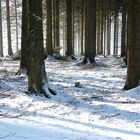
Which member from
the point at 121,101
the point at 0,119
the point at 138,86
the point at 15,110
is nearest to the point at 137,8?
the point at 138,86

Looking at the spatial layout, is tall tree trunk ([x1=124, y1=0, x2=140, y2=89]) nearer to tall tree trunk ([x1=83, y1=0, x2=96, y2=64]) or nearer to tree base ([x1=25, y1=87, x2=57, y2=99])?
tree base ([x1=25, y1=87, x2=57, y2=99])

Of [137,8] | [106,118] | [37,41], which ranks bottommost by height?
[106,118]

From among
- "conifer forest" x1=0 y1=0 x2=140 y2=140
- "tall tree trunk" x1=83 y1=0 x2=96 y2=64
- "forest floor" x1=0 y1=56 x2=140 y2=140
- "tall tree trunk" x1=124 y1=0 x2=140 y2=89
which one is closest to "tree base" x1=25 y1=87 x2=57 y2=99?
"conifer forest" x1=0 y1=0 x2=140 y2=140

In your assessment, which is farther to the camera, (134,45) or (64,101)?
(134,45)

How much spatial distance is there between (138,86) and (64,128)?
4837 millimetres

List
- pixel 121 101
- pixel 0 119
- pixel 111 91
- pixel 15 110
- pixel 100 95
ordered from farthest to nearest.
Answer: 1. pixel 111 91
2. pixel 100 95
3. pixel 121 101
4. pixel 15 110
5. pixel 0 119

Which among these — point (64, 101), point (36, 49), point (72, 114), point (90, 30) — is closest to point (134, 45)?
point (64, 101)

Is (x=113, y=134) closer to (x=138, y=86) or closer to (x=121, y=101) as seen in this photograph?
(x=121, y=101)

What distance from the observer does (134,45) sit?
40.1 ft

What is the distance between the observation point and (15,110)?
925cm

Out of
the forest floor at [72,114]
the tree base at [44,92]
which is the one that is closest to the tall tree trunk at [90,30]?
the forest floor at [72,114]

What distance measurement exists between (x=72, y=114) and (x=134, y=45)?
13.8 ft

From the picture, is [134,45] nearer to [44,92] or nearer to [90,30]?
[44,92]

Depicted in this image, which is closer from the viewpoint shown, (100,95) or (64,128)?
(64,128)
